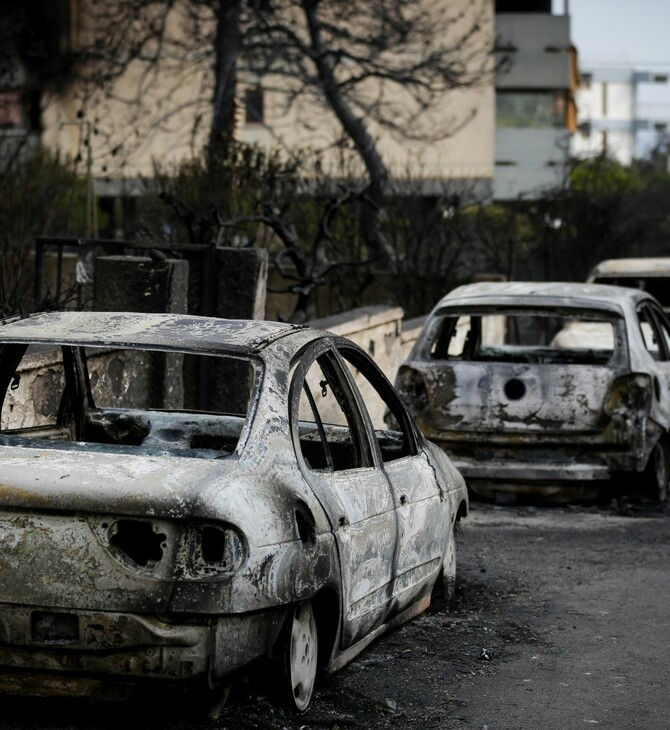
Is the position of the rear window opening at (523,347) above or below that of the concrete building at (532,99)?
below

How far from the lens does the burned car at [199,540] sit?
5.14m

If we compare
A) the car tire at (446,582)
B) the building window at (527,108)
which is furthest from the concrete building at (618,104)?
the car tire at (446,582)

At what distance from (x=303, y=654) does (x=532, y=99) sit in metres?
61.1

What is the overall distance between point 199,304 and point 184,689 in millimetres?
7946

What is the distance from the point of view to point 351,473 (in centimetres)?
629

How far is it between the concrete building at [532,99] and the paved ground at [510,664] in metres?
53.2

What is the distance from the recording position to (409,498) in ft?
22.7

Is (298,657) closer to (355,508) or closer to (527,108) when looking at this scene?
(355,508)

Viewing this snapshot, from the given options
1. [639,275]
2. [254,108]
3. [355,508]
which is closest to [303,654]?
[355,508]

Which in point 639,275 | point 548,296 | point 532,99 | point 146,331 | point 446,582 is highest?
point 532,99

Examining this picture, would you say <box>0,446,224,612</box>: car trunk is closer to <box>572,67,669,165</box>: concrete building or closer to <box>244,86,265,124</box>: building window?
<box>244,86,265,124</box>: building window

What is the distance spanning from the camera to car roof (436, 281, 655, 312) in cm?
1173

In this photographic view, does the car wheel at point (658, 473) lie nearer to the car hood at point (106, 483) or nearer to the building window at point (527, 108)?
the car hood at point (106, 483)

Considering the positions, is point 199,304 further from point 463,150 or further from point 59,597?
point 463,150
